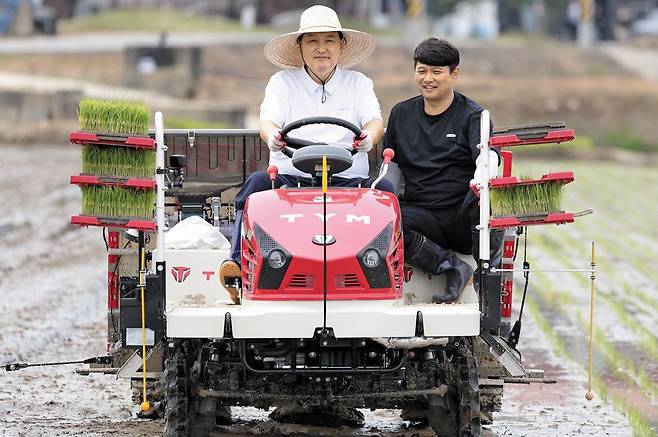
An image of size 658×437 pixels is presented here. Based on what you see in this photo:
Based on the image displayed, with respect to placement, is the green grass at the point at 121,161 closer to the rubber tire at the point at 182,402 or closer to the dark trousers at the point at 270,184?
the dark trousers at the point at 270,184

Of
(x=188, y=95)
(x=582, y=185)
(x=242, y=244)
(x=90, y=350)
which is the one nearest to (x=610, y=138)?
(x=188, y=95)

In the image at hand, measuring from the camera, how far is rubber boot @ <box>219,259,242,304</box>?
344 inches

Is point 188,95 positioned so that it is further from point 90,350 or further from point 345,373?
point 345,373

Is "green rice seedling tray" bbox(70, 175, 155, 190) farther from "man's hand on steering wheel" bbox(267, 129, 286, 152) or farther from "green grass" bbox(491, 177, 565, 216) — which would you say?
"green grass" bbox(491, 177, 565, 216)

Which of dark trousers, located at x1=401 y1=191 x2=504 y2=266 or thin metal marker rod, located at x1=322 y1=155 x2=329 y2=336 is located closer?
thin metal marker rod, located at x1=322 y1=155 x2=329 y2=336

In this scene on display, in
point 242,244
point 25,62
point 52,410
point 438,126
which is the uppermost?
point 25,62

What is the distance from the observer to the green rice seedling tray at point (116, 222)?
8.14 meters

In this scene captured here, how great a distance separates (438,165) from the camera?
9328 millimetres

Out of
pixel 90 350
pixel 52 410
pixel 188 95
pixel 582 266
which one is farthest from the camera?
pixel 188 95

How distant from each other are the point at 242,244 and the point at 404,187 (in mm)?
1333

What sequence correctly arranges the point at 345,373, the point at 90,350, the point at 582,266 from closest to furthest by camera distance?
the point at 345,373 < the point at 90,350 < the point at 582,266

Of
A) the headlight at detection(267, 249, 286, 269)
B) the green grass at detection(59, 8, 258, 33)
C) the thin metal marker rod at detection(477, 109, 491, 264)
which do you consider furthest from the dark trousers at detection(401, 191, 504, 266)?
the green grass at detection(59, 8, 258, 33)

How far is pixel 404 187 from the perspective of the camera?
377 inches

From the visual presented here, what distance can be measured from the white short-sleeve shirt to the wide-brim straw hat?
0.17m
